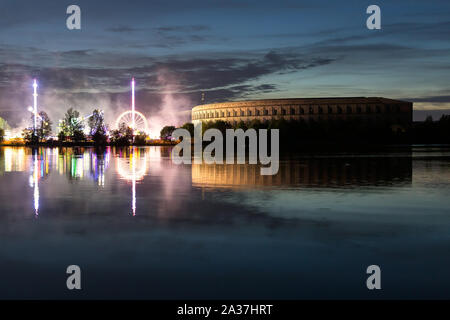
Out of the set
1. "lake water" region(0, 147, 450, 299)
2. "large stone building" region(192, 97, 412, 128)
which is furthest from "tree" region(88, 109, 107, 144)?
"lake water" region(0, 147, 450, 299)

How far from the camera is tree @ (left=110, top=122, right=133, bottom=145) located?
464ft

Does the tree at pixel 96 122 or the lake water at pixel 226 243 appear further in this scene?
the tree at pixel 96 122

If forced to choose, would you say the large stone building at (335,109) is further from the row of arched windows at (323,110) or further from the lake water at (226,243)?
the lake water at (226,243)

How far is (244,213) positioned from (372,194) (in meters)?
7.35

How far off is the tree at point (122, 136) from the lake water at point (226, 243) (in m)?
120

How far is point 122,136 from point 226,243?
5668 inches

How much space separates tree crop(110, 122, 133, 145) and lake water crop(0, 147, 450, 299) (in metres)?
120

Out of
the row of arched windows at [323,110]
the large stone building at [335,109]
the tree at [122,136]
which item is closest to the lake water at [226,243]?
the tree at [122,136]

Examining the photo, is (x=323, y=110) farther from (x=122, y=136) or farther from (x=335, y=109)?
(x=122, y=136)

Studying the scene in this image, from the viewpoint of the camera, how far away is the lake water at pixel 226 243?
341 inches

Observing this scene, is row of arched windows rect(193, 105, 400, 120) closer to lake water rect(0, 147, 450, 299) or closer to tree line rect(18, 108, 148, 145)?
tree line rect(18, 108, 148, 145)

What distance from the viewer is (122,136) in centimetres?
15212

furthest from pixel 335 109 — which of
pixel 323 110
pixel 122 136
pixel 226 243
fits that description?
pixel 226 243
